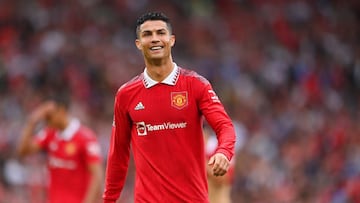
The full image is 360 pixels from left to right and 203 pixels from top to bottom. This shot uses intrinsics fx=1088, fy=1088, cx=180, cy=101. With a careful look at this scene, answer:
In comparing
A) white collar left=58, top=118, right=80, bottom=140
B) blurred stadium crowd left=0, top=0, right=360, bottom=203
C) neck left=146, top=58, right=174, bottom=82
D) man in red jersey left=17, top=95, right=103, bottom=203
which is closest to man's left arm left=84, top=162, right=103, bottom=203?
man in red jersey left=17, top=95, right=103, bottom=203

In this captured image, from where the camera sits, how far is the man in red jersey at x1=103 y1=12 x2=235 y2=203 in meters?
7.62

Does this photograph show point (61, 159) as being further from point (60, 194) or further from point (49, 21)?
point (49, 21)

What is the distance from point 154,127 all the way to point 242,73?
42.0 ft

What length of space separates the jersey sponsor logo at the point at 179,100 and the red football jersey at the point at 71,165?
3.81 m

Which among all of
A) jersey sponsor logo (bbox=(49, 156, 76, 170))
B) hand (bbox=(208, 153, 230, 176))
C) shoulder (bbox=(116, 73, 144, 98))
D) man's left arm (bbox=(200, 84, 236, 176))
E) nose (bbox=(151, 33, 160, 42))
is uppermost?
jersey sponsor logo (bbox=(49, 156, 76, 170))

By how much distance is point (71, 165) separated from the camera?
37.5ft

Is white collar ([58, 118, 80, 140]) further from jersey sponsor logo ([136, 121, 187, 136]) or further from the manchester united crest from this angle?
jersey sponsor logo ([136, 121, 187, 136])

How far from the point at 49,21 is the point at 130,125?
44.8ft

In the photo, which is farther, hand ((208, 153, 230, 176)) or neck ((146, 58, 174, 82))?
neck ((146, 58, 174, 82))

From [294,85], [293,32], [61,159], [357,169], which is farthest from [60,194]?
[293,32]

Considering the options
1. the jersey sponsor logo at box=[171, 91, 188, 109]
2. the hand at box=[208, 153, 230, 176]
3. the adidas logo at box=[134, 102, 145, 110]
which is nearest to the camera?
the hand at box=[208, 153, 230, 176]

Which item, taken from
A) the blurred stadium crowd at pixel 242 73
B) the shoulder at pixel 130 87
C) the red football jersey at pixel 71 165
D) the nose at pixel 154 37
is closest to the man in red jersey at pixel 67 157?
the red football jersey at pixel 71 165

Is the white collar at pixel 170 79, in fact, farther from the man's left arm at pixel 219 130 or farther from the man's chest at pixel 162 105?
the man's left arm at pixel 219 130

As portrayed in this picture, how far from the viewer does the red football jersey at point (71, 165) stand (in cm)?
1141
